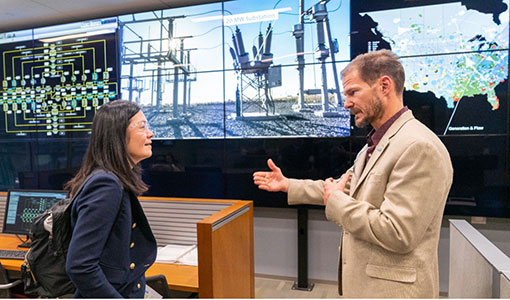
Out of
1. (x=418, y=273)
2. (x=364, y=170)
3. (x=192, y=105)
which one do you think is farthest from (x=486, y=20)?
(x=192, y=105)

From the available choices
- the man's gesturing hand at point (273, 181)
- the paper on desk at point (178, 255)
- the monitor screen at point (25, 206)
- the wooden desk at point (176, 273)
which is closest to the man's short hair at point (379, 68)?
the man's gesturing hand at point (273, 181)

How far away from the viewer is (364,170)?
1.21 meters

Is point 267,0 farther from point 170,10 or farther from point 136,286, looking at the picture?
point 136,286

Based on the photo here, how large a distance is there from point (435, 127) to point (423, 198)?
1933 millimetres

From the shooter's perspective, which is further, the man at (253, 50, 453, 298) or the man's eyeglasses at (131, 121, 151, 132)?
the man's eyeglasses at (131, 121, 151, 132)

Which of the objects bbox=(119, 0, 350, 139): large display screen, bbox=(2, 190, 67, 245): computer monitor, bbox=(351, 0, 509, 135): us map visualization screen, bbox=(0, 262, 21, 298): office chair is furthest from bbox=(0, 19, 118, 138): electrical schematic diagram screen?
bbox=(351, 0, 509, 135): us map visualization screen

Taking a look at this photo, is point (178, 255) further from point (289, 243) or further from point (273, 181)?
point (289, 243)

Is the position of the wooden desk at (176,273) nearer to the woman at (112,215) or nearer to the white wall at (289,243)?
→ the woman at (112,215)

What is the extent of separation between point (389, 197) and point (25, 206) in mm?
2502

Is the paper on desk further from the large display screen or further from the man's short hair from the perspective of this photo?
the man's short hair

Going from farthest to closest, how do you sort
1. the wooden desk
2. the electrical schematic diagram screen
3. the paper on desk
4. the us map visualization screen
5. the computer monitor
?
1. the electrical schematic diagram screen
2. the us map visualization screen
3. the computer monitor
4. the paper on desk
5. the wooden desk

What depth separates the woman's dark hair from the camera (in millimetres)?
1171

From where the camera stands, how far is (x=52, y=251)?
1.11 m

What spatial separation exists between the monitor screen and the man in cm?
202
